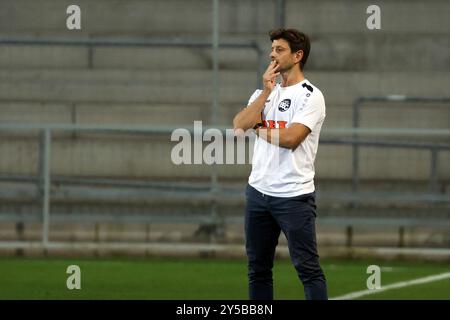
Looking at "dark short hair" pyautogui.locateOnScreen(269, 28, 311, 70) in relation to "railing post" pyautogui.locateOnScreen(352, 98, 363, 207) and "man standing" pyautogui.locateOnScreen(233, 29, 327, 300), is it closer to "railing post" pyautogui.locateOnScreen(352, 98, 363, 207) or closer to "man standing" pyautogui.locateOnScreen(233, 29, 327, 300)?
"man standing" pyautogui.locateOnScreen(233, 29, 327, 300)

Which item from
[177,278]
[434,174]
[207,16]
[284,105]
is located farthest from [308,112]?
[207,16]

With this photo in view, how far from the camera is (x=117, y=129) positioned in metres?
13.3

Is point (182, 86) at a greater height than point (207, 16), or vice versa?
point (207, 16)

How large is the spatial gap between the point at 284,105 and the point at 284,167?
39 centimetres

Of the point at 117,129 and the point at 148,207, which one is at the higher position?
the point at 117,129

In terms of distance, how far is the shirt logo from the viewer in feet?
25.1

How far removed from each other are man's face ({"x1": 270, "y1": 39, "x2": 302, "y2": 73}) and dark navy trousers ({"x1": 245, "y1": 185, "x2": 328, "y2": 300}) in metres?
0.81

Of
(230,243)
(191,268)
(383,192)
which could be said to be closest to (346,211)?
(383,192)

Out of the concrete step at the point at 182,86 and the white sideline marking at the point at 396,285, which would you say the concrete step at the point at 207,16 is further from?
the white sideline marking at the point at 396,285

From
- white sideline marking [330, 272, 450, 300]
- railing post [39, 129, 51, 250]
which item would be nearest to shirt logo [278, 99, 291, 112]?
white sideline marking [330, 272, 450, 300]

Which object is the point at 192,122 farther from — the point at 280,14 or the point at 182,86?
the point at 280,14

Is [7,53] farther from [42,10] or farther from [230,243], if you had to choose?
[230,243]

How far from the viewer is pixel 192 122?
1577cm

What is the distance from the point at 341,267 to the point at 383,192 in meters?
1.43
